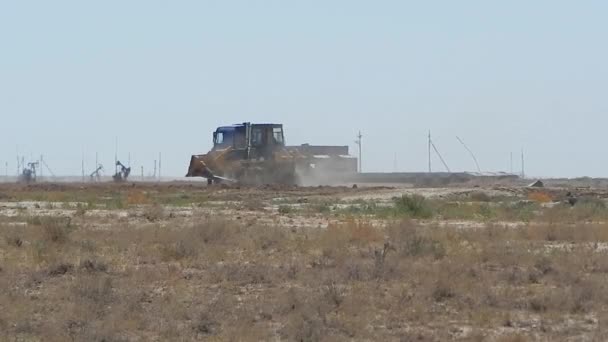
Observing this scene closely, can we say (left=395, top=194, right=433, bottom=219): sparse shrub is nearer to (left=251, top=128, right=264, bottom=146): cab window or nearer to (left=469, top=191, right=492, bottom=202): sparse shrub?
(left=469, top=191, right=492, bottom=202): sparse shrub

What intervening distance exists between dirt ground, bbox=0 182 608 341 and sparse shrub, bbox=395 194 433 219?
3166mm

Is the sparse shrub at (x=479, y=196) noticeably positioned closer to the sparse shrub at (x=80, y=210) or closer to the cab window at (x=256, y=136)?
the sparse shrub at (x=80, y=210)

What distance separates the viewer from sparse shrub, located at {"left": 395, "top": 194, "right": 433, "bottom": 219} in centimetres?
4162

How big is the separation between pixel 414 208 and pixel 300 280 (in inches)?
867

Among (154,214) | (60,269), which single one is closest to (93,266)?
(60,269)

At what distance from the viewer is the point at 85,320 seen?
55.1ft

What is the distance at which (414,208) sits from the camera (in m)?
42.8

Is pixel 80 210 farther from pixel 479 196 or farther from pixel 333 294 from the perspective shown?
pixel 333 294

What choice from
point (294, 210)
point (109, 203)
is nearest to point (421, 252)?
point (294, 210)

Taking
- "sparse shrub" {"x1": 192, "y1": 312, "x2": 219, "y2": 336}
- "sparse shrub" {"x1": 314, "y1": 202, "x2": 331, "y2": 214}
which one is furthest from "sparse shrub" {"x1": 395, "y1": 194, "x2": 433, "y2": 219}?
"sparse shrub" {"x1": 192, "y1": 312, "x2": 219, "y2": 336}

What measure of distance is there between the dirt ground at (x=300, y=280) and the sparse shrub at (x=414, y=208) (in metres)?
3.17

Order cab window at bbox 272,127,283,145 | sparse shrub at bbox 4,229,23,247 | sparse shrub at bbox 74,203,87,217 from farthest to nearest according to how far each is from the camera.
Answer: cab window at bbox 272,127,283,145, sparse shrub at bbox 74,203,87,217, sparse shrub at bbox 4,229,23,247

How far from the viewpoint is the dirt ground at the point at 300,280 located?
1639 centimetres

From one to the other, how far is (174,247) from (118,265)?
2.67 m
